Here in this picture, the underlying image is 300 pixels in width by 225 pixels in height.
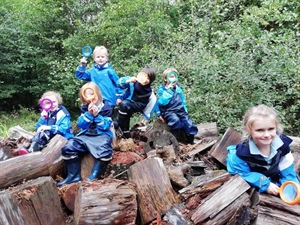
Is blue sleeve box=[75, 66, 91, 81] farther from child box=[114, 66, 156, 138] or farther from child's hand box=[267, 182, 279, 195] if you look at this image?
child's hand box=[267, 182, 279, 195]

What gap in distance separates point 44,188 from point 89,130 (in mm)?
1015

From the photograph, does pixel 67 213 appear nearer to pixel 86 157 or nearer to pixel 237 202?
pixel 86 157

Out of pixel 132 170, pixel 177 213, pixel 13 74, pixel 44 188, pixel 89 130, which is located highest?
pixel 13 74

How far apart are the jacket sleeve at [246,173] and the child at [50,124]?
7.07ft

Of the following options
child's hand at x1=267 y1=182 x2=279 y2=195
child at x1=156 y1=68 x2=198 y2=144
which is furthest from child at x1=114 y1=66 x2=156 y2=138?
child's hand at x1=267 y1=182 x2=279 y2=195

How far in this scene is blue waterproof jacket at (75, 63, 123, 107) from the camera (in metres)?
4.57

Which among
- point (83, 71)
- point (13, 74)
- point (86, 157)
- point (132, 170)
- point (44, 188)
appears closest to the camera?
point (44, 188)

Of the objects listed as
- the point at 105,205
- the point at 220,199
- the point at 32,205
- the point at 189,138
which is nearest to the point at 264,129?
the point at 220,199

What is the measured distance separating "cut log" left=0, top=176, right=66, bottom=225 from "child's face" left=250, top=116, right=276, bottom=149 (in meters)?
1.78

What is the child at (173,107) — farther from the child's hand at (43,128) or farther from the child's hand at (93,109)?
the child's hand at (43,128)

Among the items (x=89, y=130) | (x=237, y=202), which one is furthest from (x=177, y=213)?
(x=89, y=130)

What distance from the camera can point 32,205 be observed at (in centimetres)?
246

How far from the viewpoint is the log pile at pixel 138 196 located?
245cm

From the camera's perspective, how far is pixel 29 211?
8.04 ft
